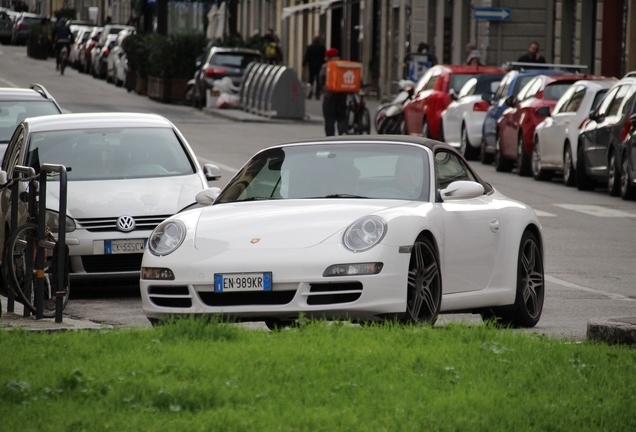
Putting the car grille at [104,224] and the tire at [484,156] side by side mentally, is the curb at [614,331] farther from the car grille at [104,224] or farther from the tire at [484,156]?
the tire at [484,156]

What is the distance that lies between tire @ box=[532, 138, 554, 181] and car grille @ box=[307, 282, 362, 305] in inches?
649

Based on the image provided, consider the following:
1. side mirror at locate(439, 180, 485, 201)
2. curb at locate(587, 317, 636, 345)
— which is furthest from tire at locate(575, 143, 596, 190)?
curb at locate(587, 317, 636, 345)

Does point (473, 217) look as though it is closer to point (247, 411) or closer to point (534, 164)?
point (247, 411)

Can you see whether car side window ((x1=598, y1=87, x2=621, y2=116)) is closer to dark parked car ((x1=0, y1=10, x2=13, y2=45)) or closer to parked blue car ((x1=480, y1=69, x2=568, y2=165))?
parked blue car ((x1=480, y1=69, x2=568, y2=165))

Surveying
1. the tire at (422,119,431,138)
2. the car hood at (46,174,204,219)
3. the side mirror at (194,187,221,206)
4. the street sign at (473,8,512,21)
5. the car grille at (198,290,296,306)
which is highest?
the street sign at (473,8,512,21)

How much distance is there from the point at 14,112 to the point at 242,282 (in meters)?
8.90

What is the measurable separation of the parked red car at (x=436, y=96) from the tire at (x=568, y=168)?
21.0ft

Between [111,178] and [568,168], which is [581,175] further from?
[111,178]

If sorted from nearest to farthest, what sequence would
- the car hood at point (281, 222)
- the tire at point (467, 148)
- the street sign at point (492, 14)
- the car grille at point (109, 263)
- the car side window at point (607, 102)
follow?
the car hood at point (281, 222) < the car grille at point (109, 263) < the car side window at point (607, 102) < the tire at point (467, 148) < the street sign at point (492, 14)

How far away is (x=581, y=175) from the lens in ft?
73.2

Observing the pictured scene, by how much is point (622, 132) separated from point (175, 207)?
1019 centimetres

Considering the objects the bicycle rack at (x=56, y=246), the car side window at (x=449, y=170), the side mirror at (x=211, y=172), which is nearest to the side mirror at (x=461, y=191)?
the car side window at (x=449, y=170)

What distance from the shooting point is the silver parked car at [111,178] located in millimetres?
11289

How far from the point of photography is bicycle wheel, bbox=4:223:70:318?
9.41 m
